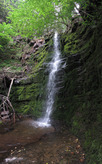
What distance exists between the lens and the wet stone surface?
282cm

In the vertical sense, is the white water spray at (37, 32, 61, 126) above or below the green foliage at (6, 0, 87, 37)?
below

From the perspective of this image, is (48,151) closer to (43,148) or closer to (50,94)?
(43,148)

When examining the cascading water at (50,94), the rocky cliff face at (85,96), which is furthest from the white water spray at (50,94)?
the rocky cliff face at (85,96)

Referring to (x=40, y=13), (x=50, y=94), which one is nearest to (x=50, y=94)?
(x=50, y=94)

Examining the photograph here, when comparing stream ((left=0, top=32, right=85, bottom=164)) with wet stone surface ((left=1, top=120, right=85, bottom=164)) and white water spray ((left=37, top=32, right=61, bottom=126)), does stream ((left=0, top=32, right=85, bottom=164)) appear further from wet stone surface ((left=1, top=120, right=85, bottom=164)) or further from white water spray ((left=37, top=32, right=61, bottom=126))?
white water spray ((left=37, top=32, right=61, bottom=126))

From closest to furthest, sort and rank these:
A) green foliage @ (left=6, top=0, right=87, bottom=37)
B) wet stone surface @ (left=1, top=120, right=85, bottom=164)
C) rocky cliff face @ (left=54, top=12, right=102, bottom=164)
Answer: wet stone surface @ (left=1, top=120, right=85, bottom=164)
rocky cliff face @ (left=54, top=12, right=102, bottom=164)
green foliage @ (left=6, top=0, right=87, bottom=37)

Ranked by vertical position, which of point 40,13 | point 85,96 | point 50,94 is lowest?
point 85,96

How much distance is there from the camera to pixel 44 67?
8492 millimetres

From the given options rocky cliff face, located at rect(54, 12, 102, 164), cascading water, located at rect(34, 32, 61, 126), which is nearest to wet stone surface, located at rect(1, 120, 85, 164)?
rocky cliff face, located at rect(54, 12, 102, 164)

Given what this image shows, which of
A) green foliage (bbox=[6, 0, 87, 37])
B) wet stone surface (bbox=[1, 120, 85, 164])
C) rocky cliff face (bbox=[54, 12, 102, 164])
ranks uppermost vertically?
green foliage (bbox=[6, 0, 87, 37])

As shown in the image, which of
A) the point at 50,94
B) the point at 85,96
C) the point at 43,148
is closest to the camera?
the point at 43,148

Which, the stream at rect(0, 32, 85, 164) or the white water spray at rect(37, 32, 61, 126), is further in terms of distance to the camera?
the white water spray at rect(37, 32, 61, 126)

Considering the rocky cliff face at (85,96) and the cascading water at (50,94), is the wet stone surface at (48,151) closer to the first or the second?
the rocky cliff face at (85,96)

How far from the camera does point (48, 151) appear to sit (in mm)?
3201
